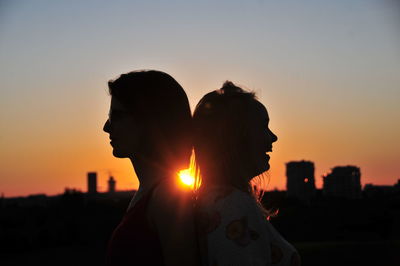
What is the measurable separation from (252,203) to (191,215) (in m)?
0.39

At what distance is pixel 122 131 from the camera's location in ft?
11.9

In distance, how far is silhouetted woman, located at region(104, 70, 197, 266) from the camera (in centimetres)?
329

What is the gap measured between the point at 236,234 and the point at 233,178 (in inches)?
Result: 18.0

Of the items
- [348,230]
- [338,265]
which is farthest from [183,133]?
[348,230]

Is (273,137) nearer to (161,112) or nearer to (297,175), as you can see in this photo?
(161,112)

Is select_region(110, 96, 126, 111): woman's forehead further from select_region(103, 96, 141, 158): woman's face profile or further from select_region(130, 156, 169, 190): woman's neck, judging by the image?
select_region(130, 156, 169, 190): woman's neck

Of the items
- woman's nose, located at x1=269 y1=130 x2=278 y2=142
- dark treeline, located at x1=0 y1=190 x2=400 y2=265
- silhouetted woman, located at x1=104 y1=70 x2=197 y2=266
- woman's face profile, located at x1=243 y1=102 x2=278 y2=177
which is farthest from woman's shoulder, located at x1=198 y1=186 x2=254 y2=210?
dark treeline, located at x1=0 y1=190 x2=400 y2=265

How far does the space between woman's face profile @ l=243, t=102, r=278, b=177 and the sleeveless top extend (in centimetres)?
72

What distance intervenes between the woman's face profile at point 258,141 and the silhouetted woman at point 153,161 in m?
0.41

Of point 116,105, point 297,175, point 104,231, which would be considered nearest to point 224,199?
point 116,105

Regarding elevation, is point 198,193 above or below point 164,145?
below

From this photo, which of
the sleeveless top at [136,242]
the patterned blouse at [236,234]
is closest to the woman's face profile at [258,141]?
the patterned blouse at [236,234]

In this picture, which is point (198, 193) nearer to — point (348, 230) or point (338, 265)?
point (338, 265)

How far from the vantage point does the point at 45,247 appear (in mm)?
64750
